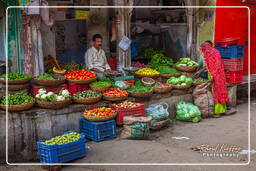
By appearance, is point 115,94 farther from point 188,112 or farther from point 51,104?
point 188,112

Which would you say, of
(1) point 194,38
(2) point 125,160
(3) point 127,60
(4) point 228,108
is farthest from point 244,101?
(2) point 125,160

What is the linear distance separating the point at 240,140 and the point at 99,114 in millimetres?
3118

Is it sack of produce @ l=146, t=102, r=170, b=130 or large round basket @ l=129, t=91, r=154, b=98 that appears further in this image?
large round basket @ l=129, t=91, r=154, b=98

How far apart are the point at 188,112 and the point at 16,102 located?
446 cm

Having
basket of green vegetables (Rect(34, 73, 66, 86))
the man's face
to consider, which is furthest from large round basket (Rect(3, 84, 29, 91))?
the man's face

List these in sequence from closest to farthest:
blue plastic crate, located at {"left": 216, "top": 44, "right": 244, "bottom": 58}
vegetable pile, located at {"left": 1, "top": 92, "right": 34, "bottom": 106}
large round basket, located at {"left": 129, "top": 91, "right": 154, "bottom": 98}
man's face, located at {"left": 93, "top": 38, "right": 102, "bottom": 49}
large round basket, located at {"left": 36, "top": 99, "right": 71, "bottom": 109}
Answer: vegetable pile, located at {"left": 1, "top": 92, "right": 34, "bottom": 106}, large round basket, located at {"left": 36, "top": 99, "right": 71, "bottom": 109}, large round basket, located at {"left": 129, "top": 91, "right": 154, "bottom": 98}, man's face, located at {"left": 93, "top": 38, "right": 102, "bottom": 49}, blue plastic crate, located at {"left": 216, "top": 44, "right": 244, "bottom": 58}

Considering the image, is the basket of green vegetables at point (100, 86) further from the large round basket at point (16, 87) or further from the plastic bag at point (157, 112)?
the large round basket at point (16, 87)

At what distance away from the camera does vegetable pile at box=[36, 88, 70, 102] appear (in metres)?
7.32

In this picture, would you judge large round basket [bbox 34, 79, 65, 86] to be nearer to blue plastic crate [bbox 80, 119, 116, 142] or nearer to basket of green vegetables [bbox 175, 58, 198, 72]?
blue plastic crate [bbox 80, 119, 116, 142]

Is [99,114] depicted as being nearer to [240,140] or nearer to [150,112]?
[150,112]

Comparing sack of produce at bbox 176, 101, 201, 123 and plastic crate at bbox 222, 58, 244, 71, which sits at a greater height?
plastic crate at bbox 222, 58, 244, 71

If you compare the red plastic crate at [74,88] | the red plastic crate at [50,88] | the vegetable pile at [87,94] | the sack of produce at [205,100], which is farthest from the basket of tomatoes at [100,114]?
the sack of produce at [205,100]

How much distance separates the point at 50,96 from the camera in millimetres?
7383

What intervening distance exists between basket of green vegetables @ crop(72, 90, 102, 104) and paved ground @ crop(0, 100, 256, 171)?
3.08ft
